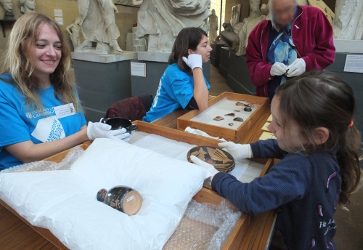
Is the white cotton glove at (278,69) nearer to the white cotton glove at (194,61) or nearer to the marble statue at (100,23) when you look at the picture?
the white cotton glove at (194,61)

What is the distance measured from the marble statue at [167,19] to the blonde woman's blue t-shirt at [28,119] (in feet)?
7.25

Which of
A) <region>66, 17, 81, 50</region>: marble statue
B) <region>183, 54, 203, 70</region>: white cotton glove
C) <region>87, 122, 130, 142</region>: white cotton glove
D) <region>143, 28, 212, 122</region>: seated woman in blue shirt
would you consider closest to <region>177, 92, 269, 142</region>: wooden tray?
<region>143, 28, 212, 122</region>: seated woman in blue shirt

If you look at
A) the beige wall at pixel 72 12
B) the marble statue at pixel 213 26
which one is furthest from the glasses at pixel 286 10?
the marble statue at pixel 213 26

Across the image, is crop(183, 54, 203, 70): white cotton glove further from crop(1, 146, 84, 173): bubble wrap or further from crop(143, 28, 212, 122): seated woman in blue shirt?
crop(1, 146, 84, 173): bubble wrap

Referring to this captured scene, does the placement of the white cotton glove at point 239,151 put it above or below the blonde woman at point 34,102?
below

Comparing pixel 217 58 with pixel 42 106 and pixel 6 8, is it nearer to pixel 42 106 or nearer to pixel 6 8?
pixel 6 8

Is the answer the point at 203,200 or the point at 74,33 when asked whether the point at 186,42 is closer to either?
the point at 203,200

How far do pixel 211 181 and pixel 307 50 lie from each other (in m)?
1.24

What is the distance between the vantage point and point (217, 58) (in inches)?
324

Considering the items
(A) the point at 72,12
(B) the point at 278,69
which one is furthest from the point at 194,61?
(A) the point at 72,12

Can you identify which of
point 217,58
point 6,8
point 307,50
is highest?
point 6,8

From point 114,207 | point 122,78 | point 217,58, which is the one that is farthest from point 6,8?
point 114,207

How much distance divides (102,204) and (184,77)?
114 cm

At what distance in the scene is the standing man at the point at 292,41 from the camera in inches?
58.0
